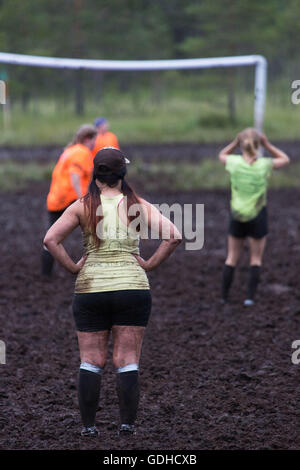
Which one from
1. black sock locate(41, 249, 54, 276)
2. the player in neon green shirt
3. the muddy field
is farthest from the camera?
black sock locate(41, 249, 54, 276)

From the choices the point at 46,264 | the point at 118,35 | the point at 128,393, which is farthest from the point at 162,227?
the point at 118,35

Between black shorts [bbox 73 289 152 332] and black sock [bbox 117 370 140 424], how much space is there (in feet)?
1.03

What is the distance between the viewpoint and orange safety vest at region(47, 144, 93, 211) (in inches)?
354

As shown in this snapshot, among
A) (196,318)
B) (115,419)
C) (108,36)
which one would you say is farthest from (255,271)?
(108,36)

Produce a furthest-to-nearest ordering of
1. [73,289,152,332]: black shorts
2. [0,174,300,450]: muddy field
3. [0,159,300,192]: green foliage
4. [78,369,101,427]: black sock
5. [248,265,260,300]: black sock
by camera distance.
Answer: [0,159,300,192]: green foliage, [248,265,260,300]: black sock, [0,174,300,450]: muddy field, [78,369,101,427]: black sock, [73,289,152,332]: black shorts

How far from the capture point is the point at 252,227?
26.6 feet

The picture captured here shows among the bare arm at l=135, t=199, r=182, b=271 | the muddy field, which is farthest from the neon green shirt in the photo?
the bare arm at l=135, t=199, r=182, b=271

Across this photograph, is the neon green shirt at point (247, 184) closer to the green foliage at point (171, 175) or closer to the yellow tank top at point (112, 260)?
the yellow tank top at point (112, 260)

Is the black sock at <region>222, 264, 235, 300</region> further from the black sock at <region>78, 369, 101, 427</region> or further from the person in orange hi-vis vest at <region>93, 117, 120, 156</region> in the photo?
the person in orange hi-vis vest at <region>93, 117, 120, 156</region>

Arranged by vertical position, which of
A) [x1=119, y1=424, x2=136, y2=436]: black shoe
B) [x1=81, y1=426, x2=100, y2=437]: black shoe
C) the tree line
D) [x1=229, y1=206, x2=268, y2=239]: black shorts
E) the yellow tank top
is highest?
the tree line

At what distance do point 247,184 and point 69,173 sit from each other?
2279 mm

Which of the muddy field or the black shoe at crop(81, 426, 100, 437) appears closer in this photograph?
the black shoe at crop(81, 426, 100, 437)

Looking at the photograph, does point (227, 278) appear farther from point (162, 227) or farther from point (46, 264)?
point (162, 227)

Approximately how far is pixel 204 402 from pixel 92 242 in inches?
68.8
